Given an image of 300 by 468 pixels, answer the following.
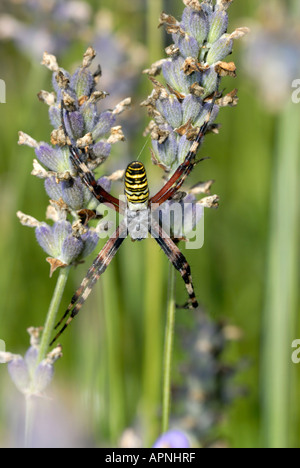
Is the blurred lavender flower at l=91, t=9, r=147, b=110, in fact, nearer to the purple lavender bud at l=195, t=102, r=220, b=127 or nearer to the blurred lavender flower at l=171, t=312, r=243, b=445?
the blurred lavender flower at l=171, t=312, r=243, b=445

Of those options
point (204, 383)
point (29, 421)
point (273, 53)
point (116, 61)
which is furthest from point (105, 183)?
point (273, 53)

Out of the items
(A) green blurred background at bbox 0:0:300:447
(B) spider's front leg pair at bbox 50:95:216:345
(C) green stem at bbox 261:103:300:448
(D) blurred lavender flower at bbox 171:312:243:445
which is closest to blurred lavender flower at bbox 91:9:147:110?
(A) green blurred background at bbox 0:0:300:447

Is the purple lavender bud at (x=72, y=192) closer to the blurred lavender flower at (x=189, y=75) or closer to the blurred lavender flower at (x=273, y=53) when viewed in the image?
the blurred lavender flower at (x=189, y=75)

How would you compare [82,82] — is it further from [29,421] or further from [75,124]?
[29,421]
